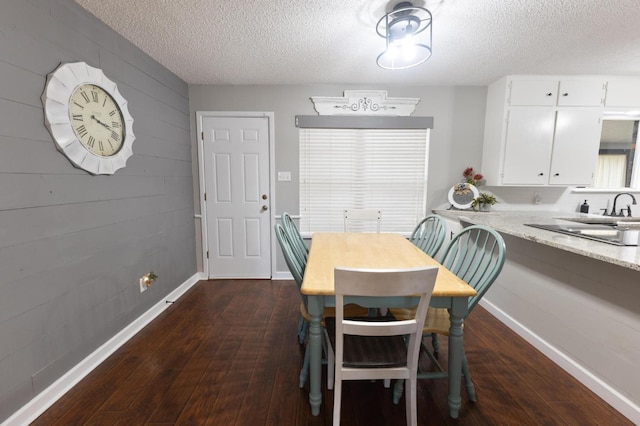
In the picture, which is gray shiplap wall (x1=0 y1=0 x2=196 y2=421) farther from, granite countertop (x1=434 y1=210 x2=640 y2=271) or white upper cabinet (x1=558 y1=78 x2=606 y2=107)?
white upper cabinet (x1=558 y1=78 x2=606 y2=107)

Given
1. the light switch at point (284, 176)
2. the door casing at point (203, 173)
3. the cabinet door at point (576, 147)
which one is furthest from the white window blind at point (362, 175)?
the cabinet door at point (576, 147)

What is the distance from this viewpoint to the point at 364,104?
10.6ft

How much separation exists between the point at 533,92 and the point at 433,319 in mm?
2799

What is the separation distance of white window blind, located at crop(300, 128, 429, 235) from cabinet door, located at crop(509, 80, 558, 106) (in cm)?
91

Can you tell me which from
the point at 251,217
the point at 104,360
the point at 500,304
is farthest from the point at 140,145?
the point at 500,304

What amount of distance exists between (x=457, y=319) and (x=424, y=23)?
193 cm

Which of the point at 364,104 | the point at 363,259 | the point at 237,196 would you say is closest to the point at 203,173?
the point at 237,196

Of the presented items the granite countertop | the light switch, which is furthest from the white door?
the granite countertop

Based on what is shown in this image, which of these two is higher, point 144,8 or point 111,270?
point 144,8

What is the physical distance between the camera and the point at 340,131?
3.30 meters

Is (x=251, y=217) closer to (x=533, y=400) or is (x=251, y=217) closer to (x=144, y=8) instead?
(x=144, y=8)

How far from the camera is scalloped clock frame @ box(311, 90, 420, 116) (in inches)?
126

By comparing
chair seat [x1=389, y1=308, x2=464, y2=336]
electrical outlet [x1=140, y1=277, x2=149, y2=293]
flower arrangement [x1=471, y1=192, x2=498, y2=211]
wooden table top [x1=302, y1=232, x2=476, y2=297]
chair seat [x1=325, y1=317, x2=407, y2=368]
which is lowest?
electrical outlet [x1=140, y1=277, x2=149, y2=293]

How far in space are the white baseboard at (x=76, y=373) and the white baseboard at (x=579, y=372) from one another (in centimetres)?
314
